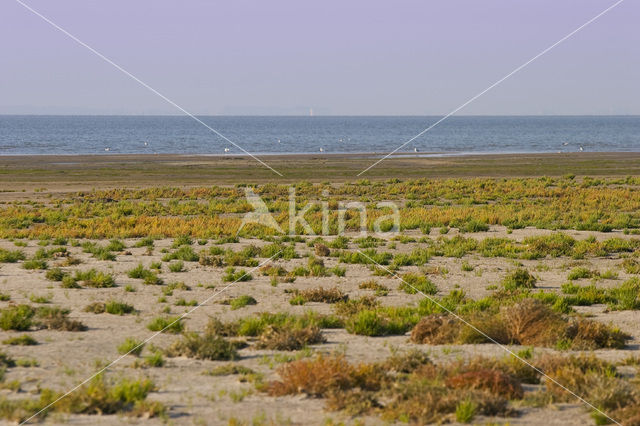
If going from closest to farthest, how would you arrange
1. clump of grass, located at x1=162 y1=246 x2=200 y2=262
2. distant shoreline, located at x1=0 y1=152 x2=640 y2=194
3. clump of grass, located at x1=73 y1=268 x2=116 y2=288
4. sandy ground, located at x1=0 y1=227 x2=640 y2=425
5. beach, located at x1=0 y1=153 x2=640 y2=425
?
sandy ground, located at x1=0 y1=227 x2=640 y2=425
beach, located at x1=0 y1=153 x2=640 y2=425
clump of grass, located at x1=73 y1=268 x2=116 y2=288
clump of grass, located at x1=162 y1=246 x2=200 y2=262
distant shoreline, located at x1=0 y1=152 x2=640 y2=194

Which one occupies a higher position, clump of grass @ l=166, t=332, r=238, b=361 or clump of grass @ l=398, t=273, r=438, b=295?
clump of grass @ l=166, t=332, r=238, b=361

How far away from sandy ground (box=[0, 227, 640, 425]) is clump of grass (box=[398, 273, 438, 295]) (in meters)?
0.28

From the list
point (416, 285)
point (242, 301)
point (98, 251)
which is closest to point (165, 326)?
point (242, 301)

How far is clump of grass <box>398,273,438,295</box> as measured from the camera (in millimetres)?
18266

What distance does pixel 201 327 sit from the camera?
1444 cm

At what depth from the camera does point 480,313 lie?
14.9 m

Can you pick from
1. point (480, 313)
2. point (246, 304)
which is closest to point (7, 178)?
point (246, 304)

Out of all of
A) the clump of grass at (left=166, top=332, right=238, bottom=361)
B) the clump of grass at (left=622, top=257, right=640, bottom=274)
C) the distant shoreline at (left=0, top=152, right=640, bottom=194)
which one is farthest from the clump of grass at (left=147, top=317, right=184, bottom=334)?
the distant shoreline at (left=0, top=152, right=640, bottom=194)

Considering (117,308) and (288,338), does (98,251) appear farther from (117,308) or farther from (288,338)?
(288,338)

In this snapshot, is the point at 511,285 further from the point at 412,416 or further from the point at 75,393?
the point at 75,393

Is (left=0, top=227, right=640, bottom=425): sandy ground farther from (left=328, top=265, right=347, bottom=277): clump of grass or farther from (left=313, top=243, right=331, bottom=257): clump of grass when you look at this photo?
(left=313, top=243, right=331, bottom=257): clump of grass

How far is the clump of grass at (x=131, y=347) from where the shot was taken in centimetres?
1226

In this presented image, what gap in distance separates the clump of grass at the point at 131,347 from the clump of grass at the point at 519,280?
30.8 ft

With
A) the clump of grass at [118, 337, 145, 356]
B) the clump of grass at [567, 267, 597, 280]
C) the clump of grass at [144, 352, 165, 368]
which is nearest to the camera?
the clump of grass at [144, 352, 165, 368]
